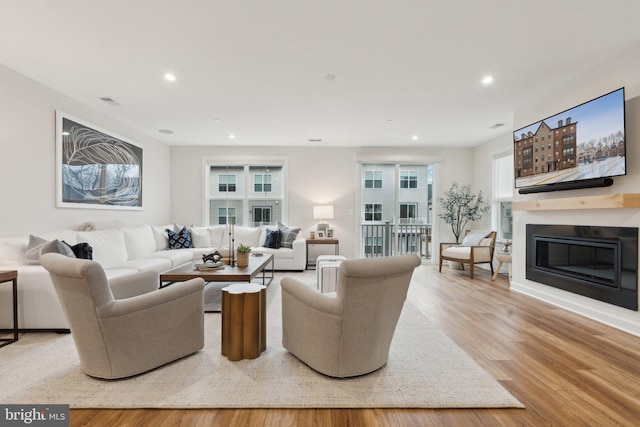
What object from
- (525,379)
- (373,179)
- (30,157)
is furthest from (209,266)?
(373,179)

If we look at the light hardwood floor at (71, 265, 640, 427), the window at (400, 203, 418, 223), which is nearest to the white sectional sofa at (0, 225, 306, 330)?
the light hardwood floor at (71, 265, 640, 427)

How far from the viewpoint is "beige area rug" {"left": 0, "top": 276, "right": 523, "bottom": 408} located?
5.76 feet

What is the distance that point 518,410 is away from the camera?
172 centimetres

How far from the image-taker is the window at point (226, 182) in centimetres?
680

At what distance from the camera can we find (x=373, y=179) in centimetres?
687

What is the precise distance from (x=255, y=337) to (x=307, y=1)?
93.3 inches

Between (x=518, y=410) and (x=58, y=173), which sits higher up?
(x=58, y=173)

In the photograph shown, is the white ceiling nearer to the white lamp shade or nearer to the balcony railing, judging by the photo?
the white lamp shade

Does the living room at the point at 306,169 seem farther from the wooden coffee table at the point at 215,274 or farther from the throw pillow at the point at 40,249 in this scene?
the wooden coffee table at the point at 215,274

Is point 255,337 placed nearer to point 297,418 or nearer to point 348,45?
point 297,418

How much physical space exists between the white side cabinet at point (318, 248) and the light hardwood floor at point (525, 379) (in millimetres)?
2720

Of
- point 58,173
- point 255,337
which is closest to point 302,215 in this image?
point 58,173

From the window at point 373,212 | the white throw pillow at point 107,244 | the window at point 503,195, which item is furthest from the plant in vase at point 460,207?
the white throw pillow at point 107,244

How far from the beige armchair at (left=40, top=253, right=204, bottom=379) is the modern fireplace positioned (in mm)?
3764
